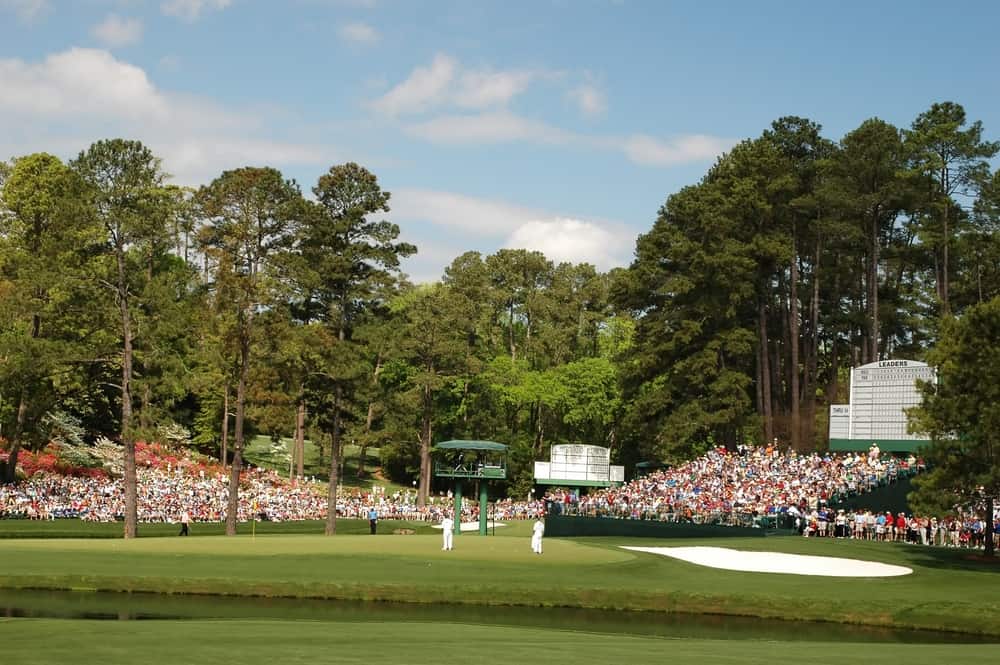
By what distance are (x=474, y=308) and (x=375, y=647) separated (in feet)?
245

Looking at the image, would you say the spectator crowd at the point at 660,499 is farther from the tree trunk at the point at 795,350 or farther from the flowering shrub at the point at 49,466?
the tree trunk at the point at 795,350

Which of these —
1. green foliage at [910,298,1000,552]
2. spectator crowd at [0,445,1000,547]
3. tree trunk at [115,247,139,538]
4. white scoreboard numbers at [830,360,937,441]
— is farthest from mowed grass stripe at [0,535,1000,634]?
white scoreboard numbers at [830,360,937,441]

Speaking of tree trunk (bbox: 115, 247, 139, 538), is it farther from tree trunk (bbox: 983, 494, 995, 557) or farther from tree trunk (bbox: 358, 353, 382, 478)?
tree trunk (bbox: 983, 494, 995, 557)

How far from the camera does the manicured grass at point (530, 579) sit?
28844 millimetres

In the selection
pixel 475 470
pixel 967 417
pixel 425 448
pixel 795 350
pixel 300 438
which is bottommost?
pixel 475 470

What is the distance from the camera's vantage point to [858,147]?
2771 inches

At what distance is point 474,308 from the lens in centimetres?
9288

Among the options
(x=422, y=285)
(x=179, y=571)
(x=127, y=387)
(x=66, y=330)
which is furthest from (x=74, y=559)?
(x=422, y=285)

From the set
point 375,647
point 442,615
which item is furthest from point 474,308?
point 375,647

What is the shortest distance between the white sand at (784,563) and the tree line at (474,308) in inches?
889

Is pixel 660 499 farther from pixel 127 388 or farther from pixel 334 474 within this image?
pixel 127 388

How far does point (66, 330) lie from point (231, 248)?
1341 cm

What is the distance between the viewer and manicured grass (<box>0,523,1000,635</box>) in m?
28.8

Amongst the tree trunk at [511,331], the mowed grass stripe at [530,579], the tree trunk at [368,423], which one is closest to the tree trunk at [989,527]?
the mowed grass stripe at [530,579]
